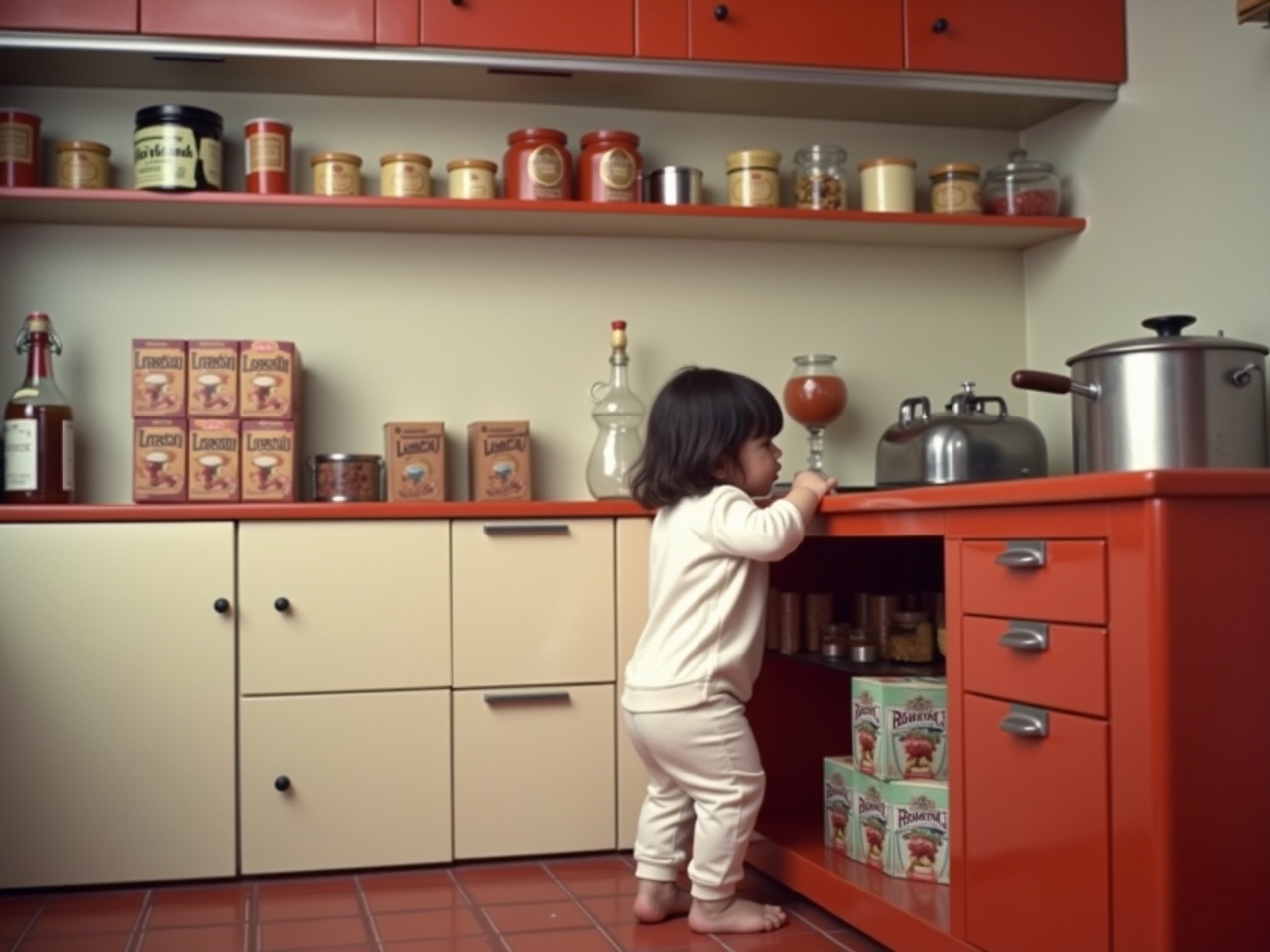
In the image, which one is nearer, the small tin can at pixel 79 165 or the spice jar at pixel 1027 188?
the small tin can at pixel 79 165

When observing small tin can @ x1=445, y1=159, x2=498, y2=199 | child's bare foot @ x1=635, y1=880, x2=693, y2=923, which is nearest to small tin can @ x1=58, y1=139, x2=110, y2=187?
small tin can @ x1=445, y1=159, x2=498, y2=199

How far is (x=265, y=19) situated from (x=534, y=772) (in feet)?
4.99

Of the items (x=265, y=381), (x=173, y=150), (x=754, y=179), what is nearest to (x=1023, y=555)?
(x=754, y=179)

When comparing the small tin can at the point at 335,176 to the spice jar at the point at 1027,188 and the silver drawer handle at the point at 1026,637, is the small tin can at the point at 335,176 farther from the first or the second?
the silver drawer handle at the point at 1026,637

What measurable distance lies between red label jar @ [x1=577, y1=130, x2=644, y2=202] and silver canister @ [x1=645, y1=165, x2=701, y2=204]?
0.04 metres

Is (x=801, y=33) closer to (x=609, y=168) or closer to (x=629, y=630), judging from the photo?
(x=609, y=168)

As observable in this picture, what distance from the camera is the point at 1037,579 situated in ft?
5.67

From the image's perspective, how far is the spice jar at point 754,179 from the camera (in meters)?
3.05

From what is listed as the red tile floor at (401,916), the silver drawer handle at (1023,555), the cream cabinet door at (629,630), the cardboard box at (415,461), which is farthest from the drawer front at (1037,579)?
the cardboard box at (415,461)

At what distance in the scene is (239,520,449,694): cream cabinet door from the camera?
2.68 metres

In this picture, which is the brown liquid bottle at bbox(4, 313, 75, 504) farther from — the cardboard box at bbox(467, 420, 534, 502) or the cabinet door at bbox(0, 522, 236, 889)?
the cardboard box at bbox(467, 420, 534, 502)

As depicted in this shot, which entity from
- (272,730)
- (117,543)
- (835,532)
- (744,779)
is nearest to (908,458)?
(835,532)

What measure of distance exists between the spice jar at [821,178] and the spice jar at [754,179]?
7cm

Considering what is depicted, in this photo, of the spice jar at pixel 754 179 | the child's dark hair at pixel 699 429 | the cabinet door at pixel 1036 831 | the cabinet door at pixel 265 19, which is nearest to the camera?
the cabinet door at pixel 1036 831
